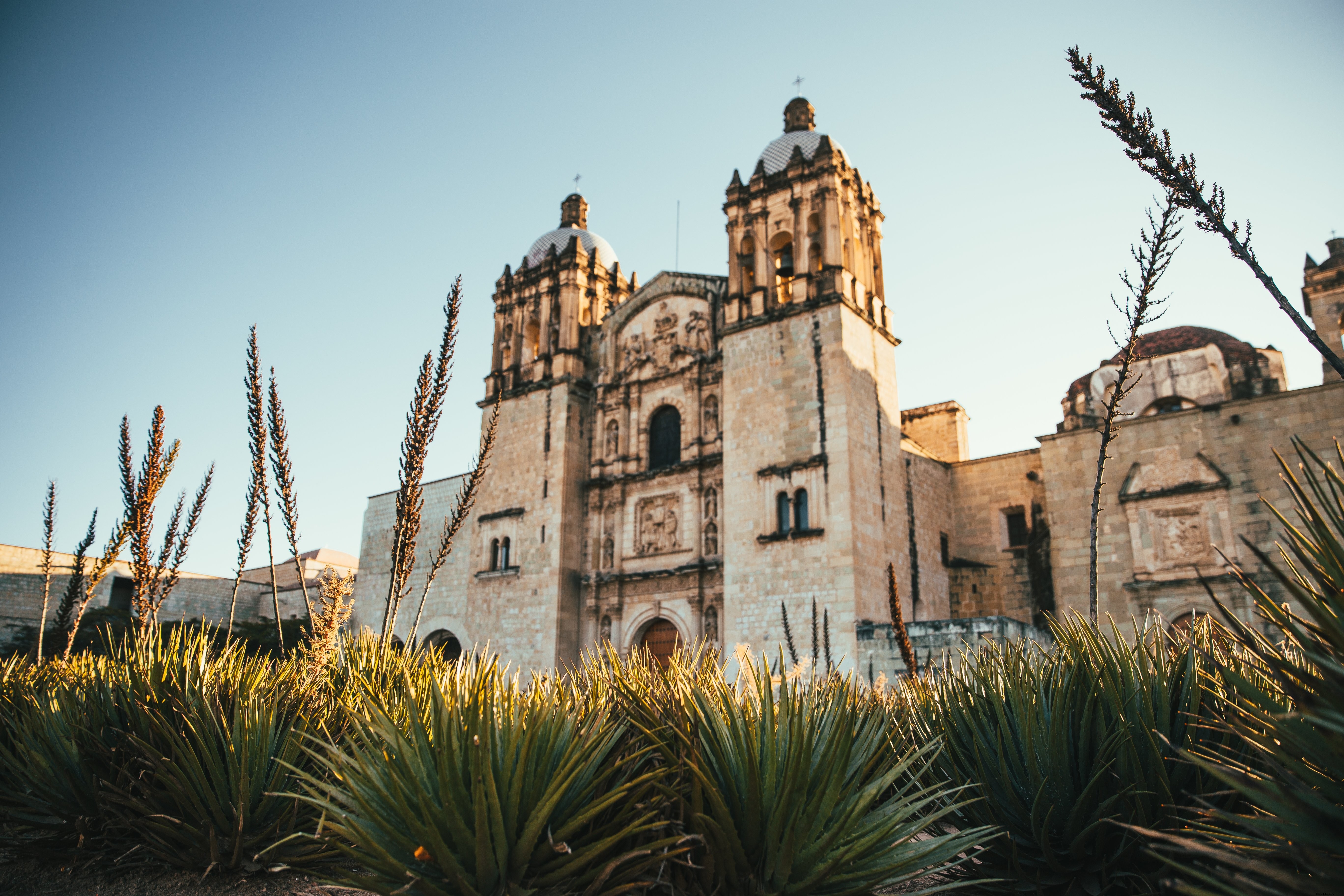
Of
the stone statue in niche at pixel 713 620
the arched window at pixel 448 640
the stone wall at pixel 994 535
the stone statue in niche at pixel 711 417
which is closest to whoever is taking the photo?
the stone statue in niche at pixel 713 620

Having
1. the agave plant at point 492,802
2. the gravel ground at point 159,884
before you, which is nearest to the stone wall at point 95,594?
the gravel ground at point 159,884

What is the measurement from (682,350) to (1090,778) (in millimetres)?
15290

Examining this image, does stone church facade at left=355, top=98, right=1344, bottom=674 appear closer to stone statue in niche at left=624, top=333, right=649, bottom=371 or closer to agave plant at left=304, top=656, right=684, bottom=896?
stone statue in niche at left=624, top=333, right=649, bottom=371

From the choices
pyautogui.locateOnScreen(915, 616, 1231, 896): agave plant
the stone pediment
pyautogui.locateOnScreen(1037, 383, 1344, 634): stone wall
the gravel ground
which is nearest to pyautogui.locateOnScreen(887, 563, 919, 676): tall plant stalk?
pyautogui.locateOnScreen(915, 616, 1231, 896): agave plant

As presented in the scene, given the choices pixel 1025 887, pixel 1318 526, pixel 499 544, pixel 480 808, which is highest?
pixel 499 544

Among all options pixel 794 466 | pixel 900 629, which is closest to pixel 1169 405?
pixel 794 466

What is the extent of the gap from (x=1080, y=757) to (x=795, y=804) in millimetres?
1304

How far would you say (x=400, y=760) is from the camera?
262 cm

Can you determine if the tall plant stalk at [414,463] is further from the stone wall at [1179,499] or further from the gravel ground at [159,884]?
the stone wall at [1179,499]

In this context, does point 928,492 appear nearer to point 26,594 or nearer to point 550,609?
point 550,609

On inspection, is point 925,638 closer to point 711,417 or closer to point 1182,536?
point 1182,536

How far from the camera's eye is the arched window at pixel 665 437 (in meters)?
17.8

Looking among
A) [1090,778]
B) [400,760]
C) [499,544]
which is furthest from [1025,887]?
[499,544]

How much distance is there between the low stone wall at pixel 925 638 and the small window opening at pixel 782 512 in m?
2.32
